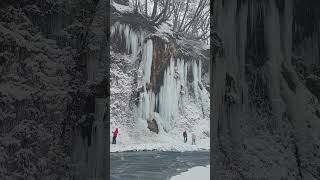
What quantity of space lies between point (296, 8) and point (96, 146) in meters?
0.50

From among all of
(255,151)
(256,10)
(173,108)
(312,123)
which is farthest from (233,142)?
(173,108)

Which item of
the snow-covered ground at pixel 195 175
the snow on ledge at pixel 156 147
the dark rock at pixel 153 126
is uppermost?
the dark rock at pixel 153 126

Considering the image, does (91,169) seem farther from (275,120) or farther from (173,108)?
(173,108)

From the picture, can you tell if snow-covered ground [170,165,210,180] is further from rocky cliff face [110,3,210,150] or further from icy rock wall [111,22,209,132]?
icy rock wall [111,22,209,132]

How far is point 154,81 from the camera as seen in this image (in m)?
23.7

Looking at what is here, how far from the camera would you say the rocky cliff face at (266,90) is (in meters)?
0.71

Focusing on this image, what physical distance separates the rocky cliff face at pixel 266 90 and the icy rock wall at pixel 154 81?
22596mm

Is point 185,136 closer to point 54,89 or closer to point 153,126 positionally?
point 153,126

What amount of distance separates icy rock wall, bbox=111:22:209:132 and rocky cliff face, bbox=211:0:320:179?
22.6 m

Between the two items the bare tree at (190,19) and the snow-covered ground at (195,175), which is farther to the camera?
the bare tree at (190,19)

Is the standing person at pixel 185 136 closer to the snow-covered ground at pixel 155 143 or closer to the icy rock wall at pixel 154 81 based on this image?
the snow-covered ground at pixel 155 143

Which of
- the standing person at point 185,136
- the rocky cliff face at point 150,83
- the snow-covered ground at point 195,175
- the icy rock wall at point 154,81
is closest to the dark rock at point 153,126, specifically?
the rocky cliff face at point 150,83

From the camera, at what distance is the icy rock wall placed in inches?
925

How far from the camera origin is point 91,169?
74cm
